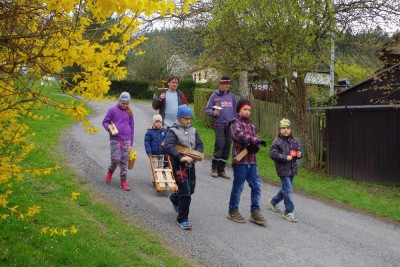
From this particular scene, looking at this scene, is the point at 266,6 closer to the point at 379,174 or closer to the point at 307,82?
the point at 307,82

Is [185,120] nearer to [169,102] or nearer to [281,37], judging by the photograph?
[169,102]

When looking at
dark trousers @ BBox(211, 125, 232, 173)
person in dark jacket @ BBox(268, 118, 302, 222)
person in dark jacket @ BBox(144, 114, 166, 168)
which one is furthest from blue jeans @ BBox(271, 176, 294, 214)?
dark trousers @ BBox(211, 125, 232, 173)

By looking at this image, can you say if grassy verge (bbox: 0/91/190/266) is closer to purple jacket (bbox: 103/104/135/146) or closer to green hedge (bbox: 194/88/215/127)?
purple jacket (bbox: 103/104/135/146)

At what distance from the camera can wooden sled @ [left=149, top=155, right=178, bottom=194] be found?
26.1 ft

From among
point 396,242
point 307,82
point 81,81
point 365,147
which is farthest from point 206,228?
point 307,82

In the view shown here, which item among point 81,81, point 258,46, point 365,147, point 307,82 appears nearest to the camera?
point 81,81

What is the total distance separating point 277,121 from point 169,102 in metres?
9.04

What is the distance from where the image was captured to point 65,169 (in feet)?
31.3

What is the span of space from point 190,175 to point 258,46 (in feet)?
18.1

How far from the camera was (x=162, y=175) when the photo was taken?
820 centimetres

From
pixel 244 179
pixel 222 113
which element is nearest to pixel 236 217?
pixel 244 179

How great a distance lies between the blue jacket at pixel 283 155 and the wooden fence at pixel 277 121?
5.24m

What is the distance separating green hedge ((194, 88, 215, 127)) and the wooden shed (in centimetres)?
836

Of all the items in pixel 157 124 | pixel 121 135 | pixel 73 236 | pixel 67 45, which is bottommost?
pixel 73 236
